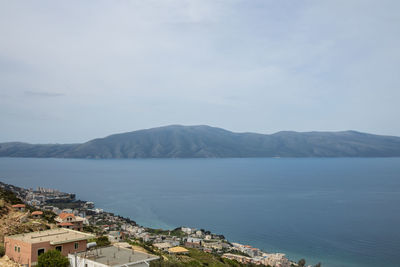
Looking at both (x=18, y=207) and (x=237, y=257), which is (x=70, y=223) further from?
(x=237, y=257)

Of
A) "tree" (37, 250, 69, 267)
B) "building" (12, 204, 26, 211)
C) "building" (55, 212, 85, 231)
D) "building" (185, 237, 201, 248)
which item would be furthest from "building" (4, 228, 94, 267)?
"building" (185, 237, 201, 248)

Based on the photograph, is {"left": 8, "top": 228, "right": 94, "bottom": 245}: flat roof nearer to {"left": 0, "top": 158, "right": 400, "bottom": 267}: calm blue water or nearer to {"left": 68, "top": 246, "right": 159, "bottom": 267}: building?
{"left": 68, "top": 246, "right": 159, "bottom": 267}: building

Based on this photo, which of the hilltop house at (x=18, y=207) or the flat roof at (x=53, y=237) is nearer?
the flat roof at (x=53, y=237)

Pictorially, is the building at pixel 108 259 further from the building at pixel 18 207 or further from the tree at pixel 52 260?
the building at pixel 18 207

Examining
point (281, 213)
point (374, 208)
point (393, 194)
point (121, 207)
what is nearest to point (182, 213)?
point (121, 207)

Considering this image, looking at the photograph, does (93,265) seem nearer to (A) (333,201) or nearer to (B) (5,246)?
(B) (5,246)

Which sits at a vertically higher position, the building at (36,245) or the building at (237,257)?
the building at (36,245)

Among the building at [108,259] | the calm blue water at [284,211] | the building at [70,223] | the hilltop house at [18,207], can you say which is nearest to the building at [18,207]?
the hilltop house at [18,207]
